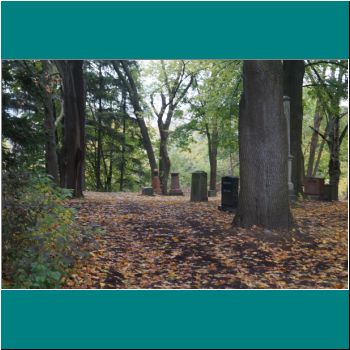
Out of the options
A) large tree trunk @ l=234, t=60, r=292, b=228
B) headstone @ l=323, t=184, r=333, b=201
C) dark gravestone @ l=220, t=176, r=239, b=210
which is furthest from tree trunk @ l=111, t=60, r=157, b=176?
headstone @ l=323, t=184, r=333, b=201

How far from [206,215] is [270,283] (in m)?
1.81

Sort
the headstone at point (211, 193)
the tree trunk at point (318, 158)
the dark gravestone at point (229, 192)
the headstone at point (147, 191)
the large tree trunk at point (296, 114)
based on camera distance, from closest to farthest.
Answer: the tree trunk at point (318, 158) → the dark gravestone at point (229, 192) → the headstone at point (211, 193) → the large tree trunk at point (296, 114) → the headstone at point (147, 191)

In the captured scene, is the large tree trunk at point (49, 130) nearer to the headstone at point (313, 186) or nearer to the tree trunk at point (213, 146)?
the tree trunk at point (213, 146)

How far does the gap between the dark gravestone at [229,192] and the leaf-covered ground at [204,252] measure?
592mm

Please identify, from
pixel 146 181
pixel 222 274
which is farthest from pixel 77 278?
pixel 146 181

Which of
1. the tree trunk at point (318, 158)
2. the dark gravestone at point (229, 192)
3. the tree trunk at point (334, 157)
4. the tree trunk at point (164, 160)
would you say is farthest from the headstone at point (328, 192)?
the tree trunk at point (164, 160)

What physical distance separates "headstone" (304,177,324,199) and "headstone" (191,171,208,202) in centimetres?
172

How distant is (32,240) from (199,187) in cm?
305

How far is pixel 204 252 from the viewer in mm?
4586

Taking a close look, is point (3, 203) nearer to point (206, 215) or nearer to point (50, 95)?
point (50, 95)

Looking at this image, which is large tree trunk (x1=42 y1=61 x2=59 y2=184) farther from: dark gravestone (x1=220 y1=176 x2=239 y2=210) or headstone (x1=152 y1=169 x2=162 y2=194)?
headstone (x1=152 y1=169 x2=162 y2=194)

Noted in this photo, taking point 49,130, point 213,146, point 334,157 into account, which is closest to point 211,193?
point 213,146

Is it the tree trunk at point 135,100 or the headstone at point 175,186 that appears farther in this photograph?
the headstone at point 175,186

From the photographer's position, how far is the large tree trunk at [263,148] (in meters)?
5.25
